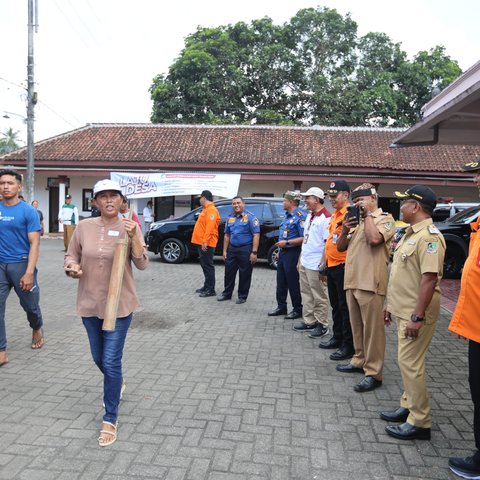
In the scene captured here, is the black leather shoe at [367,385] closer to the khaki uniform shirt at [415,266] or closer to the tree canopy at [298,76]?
the khaki uniform shirt at [415,266]

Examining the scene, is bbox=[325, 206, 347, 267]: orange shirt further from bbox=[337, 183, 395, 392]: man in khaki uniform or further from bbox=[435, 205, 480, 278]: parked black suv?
bbox=[435, 205, 480, 278]: parked black suv

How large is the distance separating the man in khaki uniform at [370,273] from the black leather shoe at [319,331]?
1534 mm

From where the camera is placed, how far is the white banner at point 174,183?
17312 millimetres

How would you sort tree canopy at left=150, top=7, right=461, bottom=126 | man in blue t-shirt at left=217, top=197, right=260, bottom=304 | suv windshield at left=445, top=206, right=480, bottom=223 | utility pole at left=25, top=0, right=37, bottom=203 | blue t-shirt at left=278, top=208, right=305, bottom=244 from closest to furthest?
→ blue t-shirt at left=278, top=208, right=305, bottom=244
man in blue t-shirt at left=217, top=197, right=260, bottom=304
suv windshield at left=445, top=206, right=480, bottom=223
utility pole at left=25, top=0, right=37, bottom=203
tree canopy at left=150, top=7, right=461, bottom=126

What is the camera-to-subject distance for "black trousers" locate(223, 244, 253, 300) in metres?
7.58

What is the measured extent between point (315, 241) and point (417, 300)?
2.66m

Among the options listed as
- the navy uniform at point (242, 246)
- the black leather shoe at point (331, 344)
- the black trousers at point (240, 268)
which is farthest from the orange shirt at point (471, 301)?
the black trousers at point (240, 268)

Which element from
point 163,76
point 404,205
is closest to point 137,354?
point 404,205

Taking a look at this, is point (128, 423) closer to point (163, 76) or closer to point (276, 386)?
point (276, 386)

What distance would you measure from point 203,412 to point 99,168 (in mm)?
18634

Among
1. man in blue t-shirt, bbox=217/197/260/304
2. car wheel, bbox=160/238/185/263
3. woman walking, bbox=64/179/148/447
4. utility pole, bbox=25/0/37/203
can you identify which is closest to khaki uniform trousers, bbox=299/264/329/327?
man in blue t-shirt, bbox=217/197/260/304

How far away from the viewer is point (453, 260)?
1073 cm

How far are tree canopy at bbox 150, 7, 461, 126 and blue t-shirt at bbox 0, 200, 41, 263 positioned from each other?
82.7 feet

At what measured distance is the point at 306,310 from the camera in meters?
6.10
